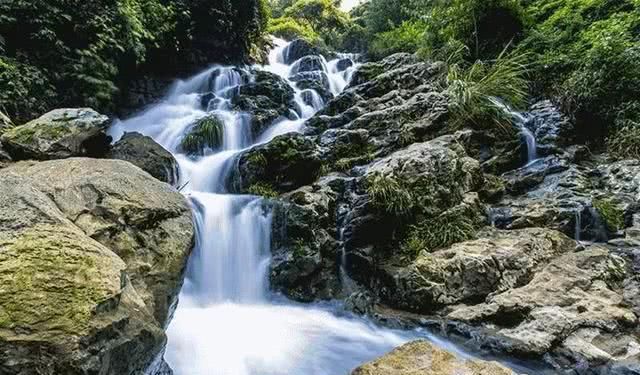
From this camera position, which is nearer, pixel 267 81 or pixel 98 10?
pixel 98 10

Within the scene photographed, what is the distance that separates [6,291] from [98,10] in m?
7.96

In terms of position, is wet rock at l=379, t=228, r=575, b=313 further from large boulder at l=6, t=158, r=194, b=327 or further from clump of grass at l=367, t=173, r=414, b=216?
large boulder at l=6, t=158, r=194, b=327

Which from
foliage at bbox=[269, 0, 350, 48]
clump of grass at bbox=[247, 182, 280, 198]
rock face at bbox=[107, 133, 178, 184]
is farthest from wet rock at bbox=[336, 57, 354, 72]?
rock face at bbox=[107, 133, 178, 184]

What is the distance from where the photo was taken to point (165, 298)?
3.21 meters

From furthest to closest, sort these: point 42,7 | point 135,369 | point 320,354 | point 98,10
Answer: point 98,10, point 42,7, point 320,354, point 135,369

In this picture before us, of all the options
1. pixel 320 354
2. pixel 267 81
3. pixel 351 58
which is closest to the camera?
pixel 320 354

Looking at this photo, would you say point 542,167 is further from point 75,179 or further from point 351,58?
point 351,58

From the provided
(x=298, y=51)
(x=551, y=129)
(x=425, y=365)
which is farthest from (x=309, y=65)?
(x=425, y=365)

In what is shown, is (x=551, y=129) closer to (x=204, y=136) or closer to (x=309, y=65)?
(x=204, y=136)

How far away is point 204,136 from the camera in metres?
9.24

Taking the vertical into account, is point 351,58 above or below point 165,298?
above

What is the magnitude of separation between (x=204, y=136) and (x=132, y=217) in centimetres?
607

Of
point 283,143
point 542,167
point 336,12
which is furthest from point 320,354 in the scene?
point 336,12

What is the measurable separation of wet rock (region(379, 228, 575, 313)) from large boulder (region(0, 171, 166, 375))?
10.5ft
